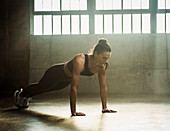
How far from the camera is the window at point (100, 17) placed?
6793mm

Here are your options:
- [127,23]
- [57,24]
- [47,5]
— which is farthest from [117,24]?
[47,5]

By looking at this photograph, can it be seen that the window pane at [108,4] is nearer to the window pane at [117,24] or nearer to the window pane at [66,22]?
the window pane at [117,24]

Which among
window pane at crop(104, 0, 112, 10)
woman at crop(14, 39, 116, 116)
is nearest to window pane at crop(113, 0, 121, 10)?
window pane at crop(104, 0, 112, 10)

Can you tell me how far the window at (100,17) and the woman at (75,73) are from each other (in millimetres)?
3372

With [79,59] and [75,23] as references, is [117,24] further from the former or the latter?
[79,59]

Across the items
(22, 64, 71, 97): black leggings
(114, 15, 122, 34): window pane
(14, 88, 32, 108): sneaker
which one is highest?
(114, 15, 122, 34): window pane

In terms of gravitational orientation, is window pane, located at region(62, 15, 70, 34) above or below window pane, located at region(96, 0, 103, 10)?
below

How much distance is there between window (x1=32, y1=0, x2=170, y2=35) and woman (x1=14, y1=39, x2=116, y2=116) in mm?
3372

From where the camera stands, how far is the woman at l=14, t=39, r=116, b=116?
120 inches

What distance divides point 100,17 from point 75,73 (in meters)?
4.10

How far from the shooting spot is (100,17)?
6.91 metres

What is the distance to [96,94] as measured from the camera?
665 centimetres

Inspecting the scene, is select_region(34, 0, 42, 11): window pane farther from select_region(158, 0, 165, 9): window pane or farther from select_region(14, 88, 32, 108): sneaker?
select_region(14, 88, 32, 108): sneaker

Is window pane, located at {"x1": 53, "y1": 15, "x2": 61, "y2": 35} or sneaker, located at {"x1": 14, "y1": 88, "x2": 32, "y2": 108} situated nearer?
sneaker, located at {"x1": 14, "y1": 88, "x2": 32, "y2": 108}
